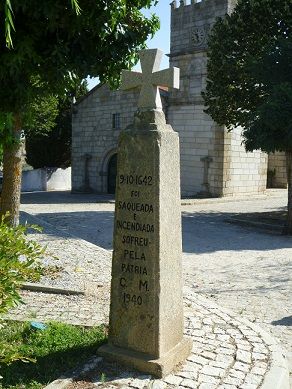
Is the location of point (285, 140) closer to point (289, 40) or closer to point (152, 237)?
point (289, 40)

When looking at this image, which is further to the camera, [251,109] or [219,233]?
[251,109]

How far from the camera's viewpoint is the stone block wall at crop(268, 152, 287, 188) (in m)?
31.9

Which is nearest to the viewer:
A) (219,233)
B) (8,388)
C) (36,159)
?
(8,388)

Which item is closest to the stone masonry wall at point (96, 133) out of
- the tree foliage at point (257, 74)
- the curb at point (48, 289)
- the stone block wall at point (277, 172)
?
the tree foliage at point (257, 74)

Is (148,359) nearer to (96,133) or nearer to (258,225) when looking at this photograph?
(258,225)

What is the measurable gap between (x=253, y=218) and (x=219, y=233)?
274 cm

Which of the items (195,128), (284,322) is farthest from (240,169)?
(284,322)

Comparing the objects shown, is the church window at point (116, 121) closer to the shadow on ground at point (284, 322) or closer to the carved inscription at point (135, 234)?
the shadow on ground at point (284, 322)

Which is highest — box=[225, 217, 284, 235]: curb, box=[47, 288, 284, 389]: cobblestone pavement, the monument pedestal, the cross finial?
the cross finial

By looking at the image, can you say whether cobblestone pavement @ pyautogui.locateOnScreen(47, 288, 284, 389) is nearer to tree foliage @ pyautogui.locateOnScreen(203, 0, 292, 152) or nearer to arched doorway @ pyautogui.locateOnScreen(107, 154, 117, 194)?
tree foliage @ pyautogui.locateOnScreen(203, 0, 292, 152)

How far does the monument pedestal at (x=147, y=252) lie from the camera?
4.10 meters

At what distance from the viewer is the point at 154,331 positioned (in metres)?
4.12

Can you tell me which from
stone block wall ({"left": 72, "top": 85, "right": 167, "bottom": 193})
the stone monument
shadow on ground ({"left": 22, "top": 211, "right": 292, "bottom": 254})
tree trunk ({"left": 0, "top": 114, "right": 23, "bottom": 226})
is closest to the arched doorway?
stone block wall ({"left": 72, "top": 85, "right": 167, "bottom": 193})

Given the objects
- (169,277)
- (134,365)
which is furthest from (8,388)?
(169,277)
